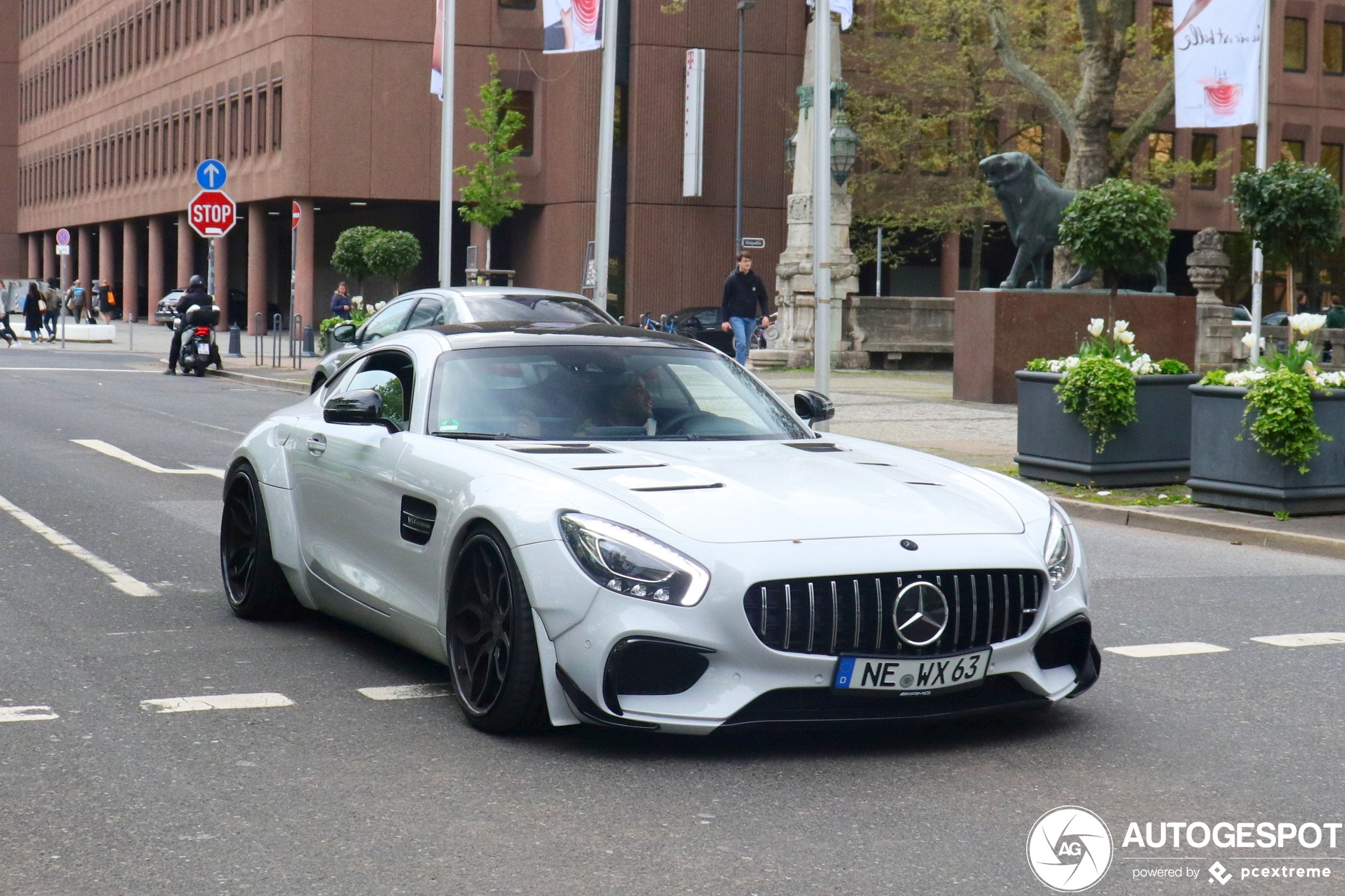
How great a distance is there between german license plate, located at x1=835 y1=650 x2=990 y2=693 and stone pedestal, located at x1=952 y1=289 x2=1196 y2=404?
61.8 feet

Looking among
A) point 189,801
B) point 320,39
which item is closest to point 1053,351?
point 189,801

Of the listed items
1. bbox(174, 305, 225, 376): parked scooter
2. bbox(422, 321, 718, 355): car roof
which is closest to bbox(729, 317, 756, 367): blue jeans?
bbox(174, 305, 225, 376): parked scooter

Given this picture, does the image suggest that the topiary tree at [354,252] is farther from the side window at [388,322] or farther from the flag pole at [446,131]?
the side window at [388,322]

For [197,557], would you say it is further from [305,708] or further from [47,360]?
[47,360]

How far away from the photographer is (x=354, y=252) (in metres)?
36.6

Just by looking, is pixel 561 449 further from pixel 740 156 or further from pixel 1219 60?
pixel 740 156

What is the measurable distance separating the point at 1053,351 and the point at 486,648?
1954cm

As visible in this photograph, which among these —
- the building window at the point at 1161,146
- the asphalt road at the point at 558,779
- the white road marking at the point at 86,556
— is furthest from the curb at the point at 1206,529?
the building window at the point at 1161,146

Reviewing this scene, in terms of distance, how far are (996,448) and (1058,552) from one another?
39.3ft

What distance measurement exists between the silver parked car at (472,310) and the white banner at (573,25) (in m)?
8.69

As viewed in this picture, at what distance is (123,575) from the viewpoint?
909 cm

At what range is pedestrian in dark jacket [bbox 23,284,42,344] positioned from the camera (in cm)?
4800

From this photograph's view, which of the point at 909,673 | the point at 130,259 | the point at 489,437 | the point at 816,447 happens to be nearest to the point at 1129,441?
the point at 816,447

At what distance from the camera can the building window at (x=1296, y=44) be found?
62.8 m
